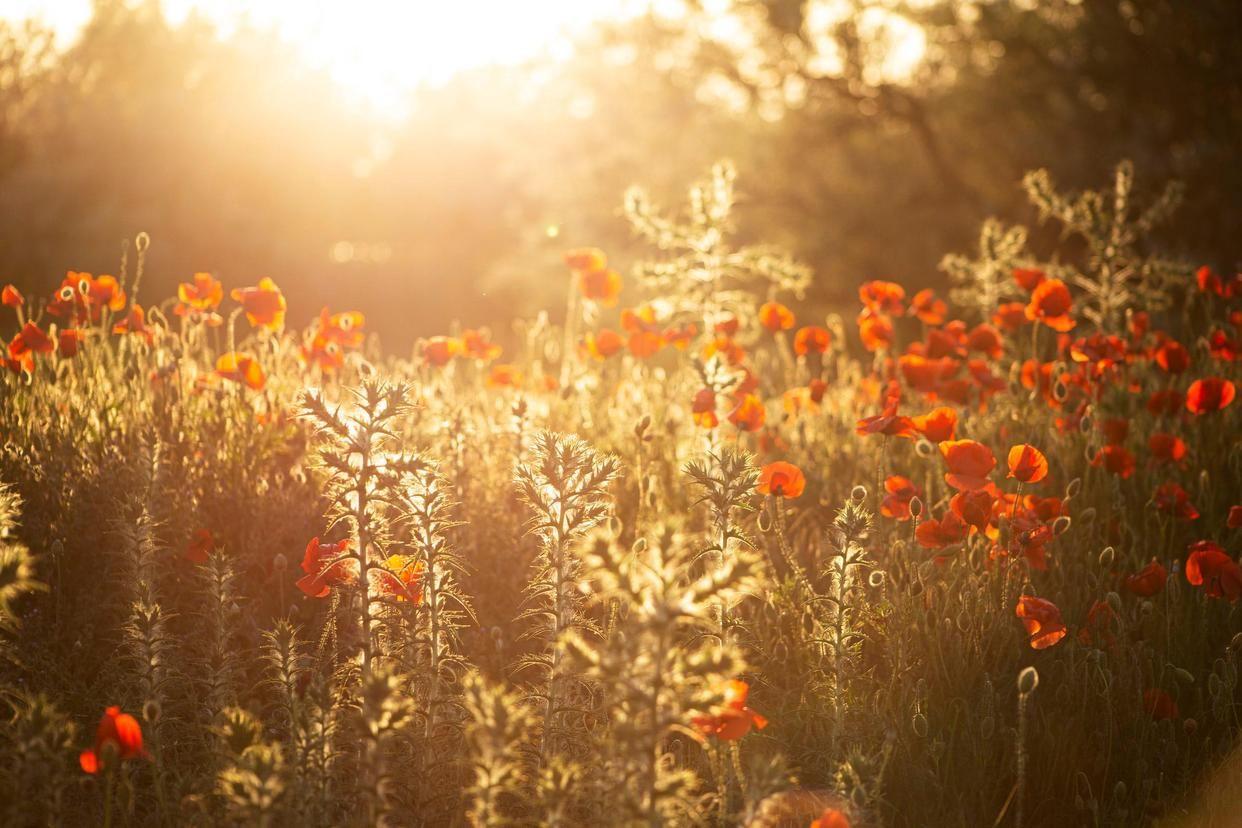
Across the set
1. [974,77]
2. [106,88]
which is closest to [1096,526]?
[974,77]

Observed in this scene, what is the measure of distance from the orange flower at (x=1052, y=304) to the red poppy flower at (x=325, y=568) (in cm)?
260

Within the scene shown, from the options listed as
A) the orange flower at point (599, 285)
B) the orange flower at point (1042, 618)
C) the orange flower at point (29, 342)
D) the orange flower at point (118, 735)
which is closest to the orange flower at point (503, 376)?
the orange flower at point (599, 285)

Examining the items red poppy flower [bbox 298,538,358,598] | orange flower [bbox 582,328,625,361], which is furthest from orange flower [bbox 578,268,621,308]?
red poppy flower [bbox 298,538,358,598]

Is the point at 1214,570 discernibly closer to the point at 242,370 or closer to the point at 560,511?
the point at 560,511

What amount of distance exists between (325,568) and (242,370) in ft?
4.06

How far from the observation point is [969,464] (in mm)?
2875

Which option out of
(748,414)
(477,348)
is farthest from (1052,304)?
(477,348)

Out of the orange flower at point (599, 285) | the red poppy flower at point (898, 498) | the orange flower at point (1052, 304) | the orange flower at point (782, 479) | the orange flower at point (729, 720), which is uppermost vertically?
the orange flower at point (599, 285)

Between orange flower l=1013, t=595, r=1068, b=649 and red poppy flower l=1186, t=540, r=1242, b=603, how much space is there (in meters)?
0.43

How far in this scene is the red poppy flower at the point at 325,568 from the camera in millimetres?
2582

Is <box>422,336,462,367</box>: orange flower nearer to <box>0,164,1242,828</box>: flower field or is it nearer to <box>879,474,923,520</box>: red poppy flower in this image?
<box>0,164,1242,828</box>: flower field

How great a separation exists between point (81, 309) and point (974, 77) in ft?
46.5

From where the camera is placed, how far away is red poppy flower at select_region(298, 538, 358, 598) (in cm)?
258

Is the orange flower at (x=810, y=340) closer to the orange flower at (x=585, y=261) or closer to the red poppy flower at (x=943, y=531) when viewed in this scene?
the orange flower at (x=585, y=261)
